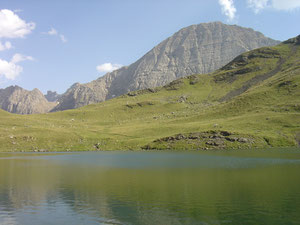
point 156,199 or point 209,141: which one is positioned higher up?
point 209,141

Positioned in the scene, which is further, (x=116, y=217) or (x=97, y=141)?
(x=97, y=141)

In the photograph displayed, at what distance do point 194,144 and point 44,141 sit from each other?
251 ft

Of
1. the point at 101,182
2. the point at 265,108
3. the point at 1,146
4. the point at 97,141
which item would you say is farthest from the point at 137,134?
the point at 101,182

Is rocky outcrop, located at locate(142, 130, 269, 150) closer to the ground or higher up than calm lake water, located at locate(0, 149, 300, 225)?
higher up

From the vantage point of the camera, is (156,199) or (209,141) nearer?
(156,199)

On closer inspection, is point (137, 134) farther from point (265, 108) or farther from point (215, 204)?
point (215, 204)

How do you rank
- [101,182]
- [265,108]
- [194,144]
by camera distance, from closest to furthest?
[101,182], [194,144], [265,108]

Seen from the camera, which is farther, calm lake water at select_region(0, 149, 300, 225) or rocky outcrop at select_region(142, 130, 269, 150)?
rocky outcrop at select_region(142, 130, 269, 150)

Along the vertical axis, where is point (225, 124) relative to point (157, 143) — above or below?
above

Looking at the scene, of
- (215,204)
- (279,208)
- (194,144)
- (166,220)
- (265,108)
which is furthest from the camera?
(265,108)

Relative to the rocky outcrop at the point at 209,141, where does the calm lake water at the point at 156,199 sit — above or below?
below

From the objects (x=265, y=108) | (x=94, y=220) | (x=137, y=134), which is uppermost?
(x=265, y=108)

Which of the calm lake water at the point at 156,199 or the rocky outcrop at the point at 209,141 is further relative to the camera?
the rocky outcrop at the point at 209,141

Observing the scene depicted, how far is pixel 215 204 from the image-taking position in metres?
31.3
